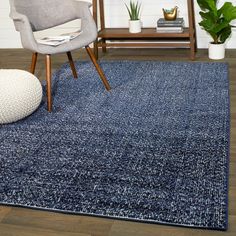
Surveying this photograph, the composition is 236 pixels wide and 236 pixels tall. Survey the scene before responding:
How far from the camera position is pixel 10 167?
1.75 metres

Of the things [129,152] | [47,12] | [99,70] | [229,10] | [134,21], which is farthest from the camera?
[134,21]

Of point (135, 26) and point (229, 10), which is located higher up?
point (229, 10)

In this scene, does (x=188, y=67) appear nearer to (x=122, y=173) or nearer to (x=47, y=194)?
(x=122, y=173)

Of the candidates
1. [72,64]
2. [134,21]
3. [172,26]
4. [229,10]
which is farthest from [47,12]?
[229,10]

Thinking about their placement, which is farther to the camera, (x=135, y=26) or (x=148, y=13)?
(x=148, y=13)

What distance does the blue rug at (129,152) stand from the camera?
1.47 metres

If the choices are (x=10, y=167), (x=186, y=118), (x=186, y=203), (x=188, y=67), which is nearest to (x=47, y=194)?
(x=10, y=167)

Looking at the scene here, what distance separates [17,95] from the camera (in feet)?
6.79

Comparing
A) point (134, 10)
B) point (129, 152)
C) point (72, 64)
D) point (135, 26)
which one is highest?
point (134, 10)

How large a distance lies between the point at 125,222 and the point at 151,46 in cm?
225

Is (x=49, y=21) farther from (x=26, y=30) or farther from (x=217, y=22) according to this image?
(x=217, y=22)

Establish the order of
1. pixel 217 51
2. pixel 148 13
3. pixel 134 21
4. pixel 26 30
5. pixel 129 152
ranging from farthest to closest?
pixel 148 13, pixel 134 21, pixel 217 51, pixel 26 30, pixel 129 152

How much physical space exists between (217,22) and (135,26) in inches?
24.8

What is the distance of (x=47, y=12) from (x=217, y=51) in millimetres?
1265
